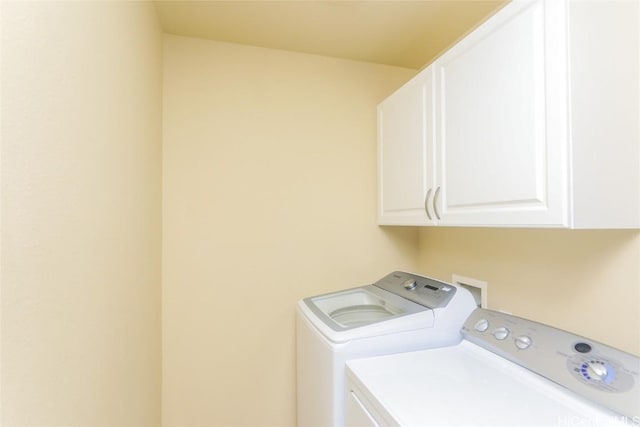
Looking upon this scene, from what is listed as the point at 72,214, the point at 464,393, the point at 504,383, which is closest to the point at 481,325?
the point at 504,383

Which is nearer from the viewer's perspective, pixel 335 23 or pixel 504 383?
pixel 504 383

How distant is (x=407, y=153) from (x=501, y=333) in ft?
2.98

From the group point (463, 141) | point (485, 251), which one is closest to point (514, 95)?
point (463, 141)

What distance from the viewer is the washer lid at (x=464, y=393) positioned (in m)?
0.84

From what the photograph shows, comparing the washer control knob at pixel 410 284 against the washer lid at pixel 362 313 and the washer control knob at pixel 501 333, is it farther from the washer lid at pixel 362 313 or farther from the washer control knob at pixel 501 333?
the washer control knob at pixel 501 333

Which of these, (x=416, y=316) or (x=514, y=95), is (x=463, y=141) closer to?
(x=514, y=95)

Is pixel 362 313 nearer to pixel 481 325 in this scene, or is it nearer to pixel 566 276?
pixel 481 325

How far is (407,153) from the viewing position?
162 centimetres

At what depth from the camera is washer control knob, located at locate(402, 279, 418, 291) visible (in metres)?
1.58

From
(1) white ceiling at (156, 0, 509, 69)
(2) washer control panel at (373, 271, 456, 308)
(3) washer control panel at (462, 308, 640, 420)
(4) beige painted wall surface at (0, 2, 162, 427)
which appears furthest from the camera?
(1) white ceiling at (156, 0, 509, 69)

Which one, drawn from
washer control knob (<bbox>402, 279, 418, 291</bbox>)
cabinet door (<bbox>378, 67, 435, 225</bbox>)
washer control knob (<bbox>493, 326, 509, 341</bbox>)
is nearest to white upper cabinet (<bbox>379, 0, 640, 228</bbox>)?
cabinet door (<bbox>378, 67, 435, 225</bbox>)

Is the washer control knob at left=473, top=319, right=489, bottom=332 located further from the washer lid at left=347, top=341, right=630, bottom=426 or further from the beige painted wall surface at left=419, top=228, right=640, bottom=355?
the beige painted wall surface at left=419, top=228, right=640, bottom=355

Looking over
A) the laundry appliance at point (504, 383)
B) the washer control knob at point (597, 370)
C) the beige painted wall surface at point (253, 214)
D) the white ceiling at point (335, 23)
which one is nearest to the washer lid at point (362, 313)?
the laundry appliance at point (504, 383)

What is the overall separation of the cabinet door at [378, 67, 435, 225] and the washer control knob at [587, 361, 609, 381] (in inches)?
28.6
